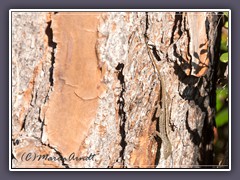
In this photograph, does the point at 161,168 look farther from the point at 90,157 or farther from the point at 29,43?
the point at 29,43

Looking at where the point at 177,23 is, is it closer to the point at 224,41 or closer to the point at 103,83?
the point at 224,41

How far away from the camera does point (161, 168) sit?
1.58 m

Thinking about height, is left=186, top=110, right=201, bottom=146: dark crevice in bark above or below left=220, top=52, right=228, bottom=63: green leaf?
below

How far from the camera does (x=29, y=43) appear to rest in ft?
5.00

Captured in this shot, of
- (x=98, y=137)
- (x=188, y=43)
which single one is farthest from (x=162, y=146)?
(x=188, y=43)

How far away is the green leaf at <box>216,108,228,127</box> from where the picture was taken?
1.59m

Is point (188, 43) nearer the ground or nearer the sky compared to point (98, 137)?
nearer the sky

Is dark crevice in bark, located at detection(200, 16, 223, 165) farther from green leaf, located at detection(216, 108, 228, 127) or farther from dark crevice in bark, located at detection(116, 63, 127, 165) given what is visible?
dark crevice in bark, located at detection(116, 63, 127, 165)

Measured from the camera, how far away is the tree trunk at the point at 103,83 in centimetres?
153

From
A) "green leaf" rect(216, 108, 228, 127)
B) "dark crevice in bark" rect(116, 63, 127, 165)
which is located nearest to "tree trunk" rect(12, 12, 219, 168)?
"dark crevice in bark" rect(116, 63, 127, 165)

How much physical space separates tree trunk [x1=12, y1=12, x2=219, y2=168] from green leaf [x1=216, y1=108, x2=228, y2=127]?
121 millimetres

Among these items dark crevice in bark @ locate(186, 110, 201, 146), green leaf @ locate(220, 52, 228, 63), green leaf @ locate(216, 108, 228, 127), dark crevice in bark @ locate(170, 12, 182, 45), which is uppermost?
dark crevice in bark @ locate(170, 12, 182, 45)
